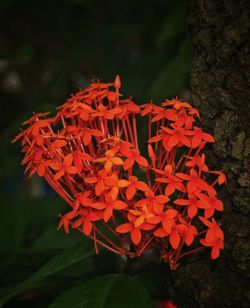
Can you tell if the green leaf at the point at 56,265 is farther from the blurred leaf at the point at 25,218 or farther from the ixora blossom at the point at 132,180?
the blurred leaf at the point at 25,218

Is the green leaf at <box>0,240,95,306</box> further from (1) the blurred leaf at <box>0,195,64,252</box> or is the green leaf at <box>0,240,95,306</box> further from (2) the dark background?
(1) the blurred leaf at <box>0,195,64,252</box>

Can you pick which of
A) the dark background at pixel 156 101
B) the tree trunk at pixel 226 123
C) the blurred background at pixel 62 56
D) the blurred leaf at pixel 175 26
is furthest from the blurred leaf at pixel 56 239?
the blurred leaf at pixel 175 26

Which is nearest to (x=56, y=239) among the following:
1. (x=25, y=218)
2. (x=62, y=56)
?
(x=25, y=218)

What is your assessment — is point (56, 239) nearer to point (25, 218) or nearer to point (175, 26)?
point (25, 218)

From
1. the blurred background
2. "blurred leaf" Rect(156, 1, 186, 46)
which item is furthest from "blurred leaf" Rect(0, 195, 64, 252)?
"blurred leaf" Rect(156, 1, 186, 46)

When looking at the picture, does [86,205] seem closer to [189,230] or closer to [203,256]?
[189,230]

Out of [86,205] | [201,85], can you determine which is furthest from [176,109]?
[86,205]
